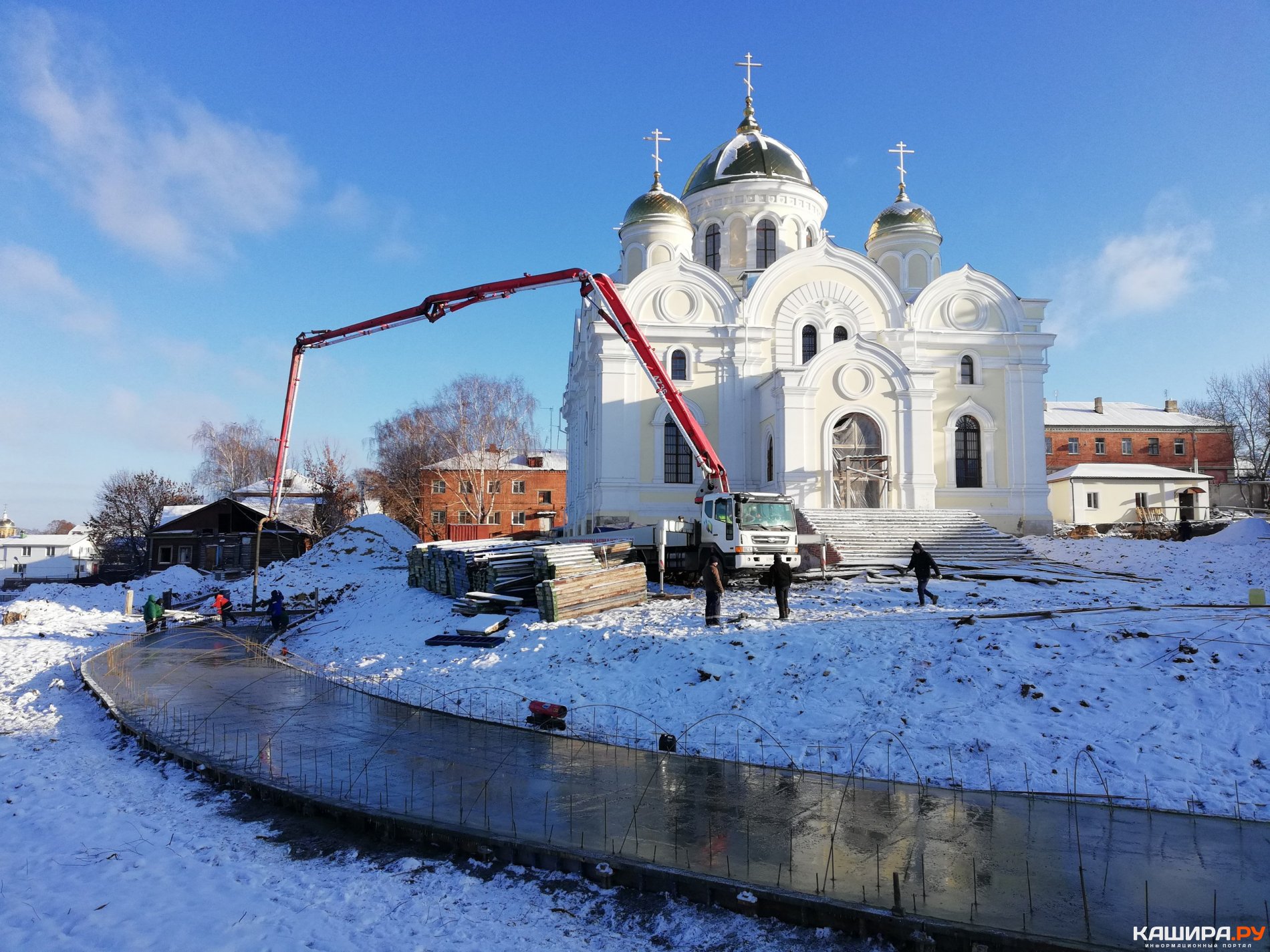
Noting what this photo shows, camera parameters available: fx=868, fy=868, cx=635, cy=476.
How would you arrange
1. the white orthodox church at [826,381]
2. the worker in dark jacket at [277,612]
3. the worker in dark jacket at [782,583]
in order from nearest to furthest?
the worker in dark jacket at [782,583] → the worker in dark jacket at [277,612] → the white orthodox church at [826,381]

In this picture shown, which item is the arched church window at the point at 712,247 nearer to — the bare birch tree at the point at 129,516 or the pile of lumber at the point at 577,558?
the pile of lumber at the point at 577,558

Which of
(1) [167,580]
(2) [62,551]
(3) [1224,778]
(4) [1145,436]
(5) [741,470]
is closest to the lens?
(3) [1224,778]

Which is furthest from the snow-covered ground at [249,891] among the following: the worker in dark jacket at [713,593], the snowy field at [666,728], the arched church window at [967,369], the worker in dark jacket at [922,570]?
the arched church window at [967,369]

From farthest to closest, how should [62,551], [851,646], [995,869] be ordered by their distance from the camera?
[62,551] < [851,646] < [995,869]

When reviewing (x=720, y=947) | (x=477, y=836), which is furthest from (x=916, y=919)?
(x=477, y=836)

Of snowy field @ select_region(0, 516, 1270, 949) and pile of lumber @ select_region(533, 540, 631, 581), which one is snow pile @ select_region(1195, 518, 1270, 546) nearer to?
snowy field @ select_region(0, 516, 1270, 949)

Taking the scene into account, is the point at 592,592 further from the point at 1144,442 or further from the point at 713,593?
the point at 1144,442

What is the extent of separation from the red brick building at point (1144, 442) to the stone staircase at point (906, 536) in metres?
34.5

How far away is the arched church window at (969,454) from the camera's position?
30.0 m

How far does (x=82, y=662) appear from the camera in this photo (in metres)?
18.2

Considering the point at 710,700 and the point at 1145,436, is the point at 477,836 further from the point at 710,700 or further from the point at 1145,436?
the point at 1145,436

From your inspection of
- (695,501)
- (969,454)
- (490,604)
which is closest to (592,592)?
(490,604)

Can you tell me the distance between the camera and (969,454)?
3020 centimetres

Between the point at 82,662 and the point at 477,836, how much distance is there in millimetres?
14911
